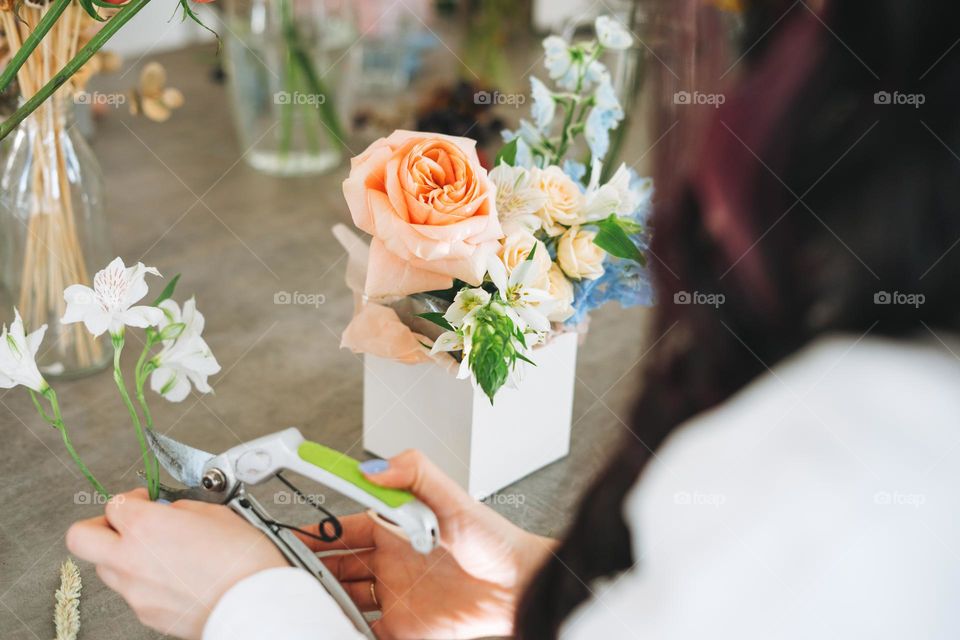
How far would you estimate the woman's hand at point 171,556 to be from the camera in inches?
27.5

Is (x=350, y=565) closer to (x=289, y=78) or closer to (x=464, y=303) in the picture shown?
(x=464, y=303)

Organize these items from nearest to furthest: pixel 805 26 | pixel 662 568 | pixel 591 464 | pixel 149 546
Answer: pixel 805 26
pixel 662 568
pixel 149 546
pixel 591 464

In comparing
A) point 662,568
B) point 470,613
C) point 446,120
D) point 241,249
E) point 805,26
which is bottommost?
point 470,613

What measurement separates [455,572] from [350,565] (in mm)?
93

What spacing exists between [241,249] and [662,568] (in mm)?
1068

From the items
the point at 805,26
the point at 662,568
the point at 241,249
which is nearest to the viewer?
the point at 805,26

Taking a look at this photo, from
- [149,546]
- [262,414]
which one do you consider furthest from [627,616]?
[262,414]

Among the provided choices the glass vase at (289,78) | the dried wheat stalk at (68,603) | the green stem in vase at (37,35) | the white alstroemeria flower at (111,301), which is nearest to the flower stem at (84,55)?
→ the green stem in vase at (37,35)

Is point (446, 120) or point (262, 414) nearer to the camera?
point (262, 414)

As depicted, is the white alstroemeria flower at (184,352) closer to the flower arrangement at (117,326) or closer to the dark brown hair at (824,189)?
the flower arrangement at (117,326)

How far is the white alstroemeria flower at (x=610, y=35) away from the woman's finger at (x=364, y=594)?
63 cm

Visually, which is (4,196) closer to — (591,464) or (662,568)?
(591,464)

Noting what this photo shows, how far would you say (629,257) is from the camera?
0.88 m

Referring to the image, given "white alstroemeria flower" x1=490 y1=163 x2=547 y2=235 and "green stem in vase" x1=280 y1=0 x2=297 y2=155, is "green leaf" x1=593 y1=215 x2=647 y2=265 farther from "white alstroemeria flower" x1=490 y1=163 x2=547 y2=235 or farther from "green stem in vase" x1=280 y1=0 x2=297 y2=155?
"green stem in vase" x1=280 y1=0 x2=297 y2=155
